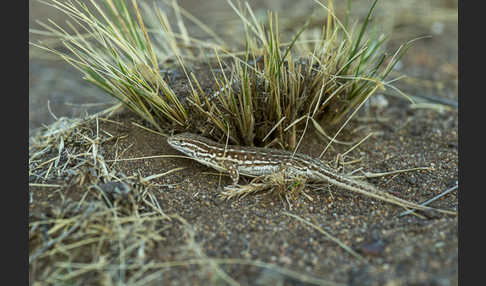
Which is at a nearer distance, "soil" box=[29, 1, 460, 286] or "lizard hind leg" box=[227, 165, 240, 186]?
"soil" box=[29, 1, 460, 286]

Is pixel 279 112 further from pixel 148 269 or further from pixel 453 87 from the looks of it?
pixel 453 87

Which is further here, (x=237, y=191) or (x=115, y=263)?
(x=237, y=191)

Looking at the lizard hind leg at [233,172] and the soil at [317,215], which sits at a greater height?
the lizard hind leg at [233,172]

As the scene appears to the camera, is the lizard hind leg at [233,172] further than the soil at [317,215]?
Yes

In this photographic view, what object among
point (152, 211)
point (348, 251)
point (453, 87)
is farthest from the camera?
point (453, 87)

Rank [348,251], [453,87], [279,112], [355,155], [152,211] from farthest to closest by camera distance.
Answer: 1. [453,87]
2. [355,155]
3. [279,112]
4. [152,211]
5. [348,251]

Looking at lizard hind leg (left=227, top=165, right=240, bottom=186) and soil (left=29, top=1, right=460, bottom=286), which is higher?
lizard hind leg (left=227, top=165, right=240, bottom=186)

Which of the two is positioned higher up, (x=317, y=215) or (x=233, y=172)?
(x=233, y=172)

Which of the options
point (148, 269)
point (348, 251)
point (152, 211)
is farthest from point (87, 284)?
point (348, 251)
